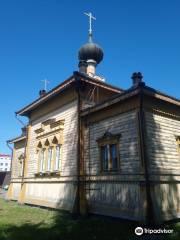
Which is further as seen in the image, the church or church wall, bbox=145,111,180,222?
the church

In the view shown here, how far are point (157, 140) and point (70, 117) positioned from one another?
5135 millimetres

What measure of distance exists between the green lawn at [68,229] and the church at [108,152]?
0.61 metres

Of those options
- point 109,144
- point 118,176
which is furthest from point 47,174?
point 118,176

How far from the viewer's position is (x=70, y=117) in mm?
13047

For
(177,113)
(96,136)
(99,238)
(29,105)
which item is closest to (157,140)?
(177,113)

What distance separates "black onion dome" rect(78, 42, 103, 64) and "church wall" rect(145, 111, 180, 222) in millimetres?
9984

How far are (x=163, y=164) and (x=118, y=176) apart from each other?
1.81 m

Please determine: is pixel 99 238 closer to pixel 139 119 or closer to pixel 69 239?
pixel 69 239

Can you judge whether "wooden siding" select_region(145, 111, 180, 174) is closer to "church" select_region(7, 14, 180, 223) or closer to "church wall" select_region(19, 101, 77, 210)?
"church" select_region(7, 14, 180, 223)

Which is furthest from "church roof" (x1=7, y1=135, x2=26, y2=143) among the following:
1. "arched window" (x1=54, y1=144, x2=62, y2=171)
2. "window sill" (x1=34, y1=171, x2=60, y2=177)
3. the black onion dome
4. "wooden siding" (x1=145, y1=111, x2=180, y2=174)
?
"wooden siding" (x1=145, y1=111, x2=180, y2=174)

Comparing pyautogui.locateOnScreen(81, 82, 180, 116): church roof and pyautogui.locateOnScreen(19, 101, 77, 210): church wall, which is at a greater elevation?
pyautogui.locateOnScreen(81, 82, 180, 116): church roof

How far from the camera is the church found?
8.97 m

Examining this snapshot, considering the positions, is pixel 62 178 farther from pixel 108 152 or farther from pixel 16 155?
pixel 16 155

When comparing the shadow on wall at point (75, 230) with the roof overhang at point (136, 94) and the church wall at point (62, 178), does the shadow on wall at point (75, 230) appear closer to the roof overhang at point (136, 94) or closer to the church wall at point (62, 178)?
the church wall at point (62, 178)
